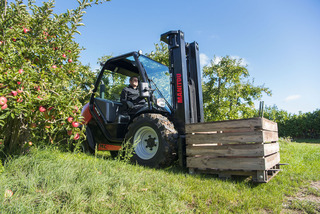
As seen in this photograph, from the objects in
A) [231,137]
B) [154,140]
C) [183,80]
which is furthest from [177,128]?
[231,137]

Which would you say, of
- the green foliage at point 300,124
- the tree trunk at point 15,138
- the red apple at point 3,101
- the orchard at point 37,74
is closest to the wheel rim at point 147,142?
the orchard at point 37,74

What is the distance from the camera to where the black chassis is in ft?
15.1

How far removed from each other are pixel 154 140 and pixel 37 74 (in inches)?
90.1

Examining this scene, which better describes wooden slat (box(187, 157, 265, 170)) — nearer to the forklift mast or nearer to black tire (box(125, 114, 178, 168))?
black tire (box(125, 114, 178, 168))

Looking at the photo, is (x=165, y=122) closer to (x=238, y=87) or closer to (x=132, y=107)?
(x=132, y=107)

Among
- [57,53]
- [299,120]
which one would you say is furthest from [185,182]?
[299,120]

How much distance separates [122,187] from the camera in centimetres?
259

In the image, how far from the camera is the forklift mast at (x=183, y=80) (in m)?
4.37

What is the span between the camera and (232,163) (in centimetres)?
351

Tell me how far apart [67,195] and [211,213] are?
1.50 meters

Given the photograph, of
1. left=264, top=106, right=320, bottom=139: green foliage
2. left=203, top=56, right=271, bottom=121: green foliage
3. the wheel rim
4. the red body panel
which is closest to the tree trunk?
the wheel rim

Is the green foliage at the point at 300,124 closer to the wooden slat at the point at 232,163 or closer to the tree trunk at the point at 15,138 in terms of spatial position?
the wooden slat at the point at 232,163

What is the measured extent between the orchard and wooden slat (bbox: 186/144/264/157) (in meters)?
1.90

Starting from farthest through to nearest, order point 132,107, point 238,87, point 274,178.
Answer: point 238,87 < point 132,107 < point 274,178
